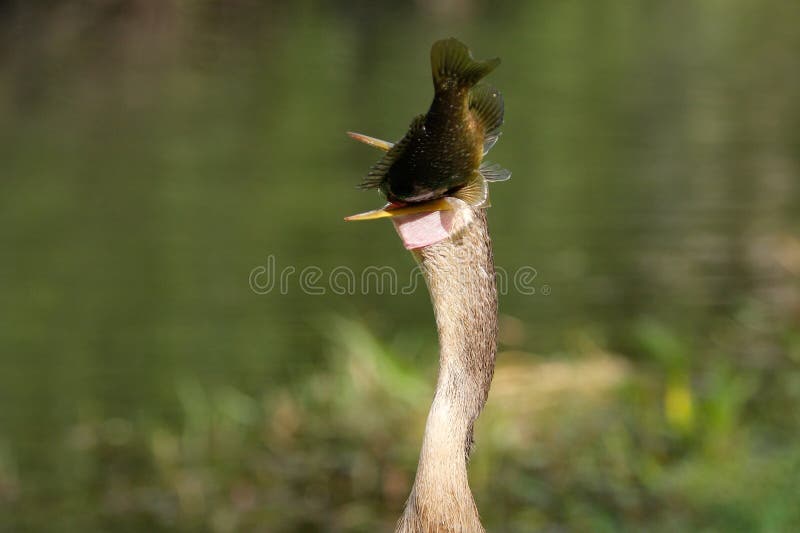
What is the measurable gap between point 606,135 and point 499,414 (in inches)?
306

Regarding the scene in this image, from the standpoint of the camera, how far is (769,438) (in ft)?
16.4

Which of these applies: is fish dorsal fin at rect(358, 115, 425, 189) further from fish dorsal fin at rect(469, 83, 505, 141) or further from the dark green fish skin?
fish dorsal fin at rect(469, 83, 505, 141)

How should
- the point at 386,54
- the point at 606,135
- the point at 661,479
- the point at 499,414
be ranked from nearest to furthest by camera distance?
the point at 661,479 → the point at 499,414 → the point at 606,135 → the point at 386,54

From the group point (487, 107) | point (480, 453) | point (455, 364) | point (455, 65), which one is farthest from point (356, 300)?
point (455, 65)

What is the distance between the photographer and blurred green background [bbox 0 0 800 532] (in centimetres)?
512

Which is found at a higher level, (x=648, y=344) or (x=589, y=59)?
(x=589, y=59)

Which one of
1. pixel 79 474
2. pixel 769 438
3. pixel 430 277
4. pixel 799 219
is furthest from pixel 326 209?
pixel 430 277

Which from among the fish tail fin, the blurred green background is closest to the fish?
the fish tail fin

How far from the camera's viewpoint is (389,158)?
2314 mm

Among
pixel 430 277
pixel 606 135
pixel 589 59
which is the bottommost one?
pixel 430 277

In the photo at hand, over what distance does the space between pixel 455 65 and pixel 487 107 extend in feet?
0.55

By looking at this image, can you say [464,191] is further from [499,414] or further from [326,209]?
[326,209]

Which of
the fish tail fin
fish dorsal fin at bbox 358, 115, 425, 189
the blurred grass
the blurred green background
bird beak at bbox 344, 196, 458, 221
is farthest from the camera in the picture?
the blurred green background

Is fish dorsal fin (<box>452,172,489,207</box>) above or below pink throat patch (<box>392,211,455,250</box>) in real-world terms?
above
